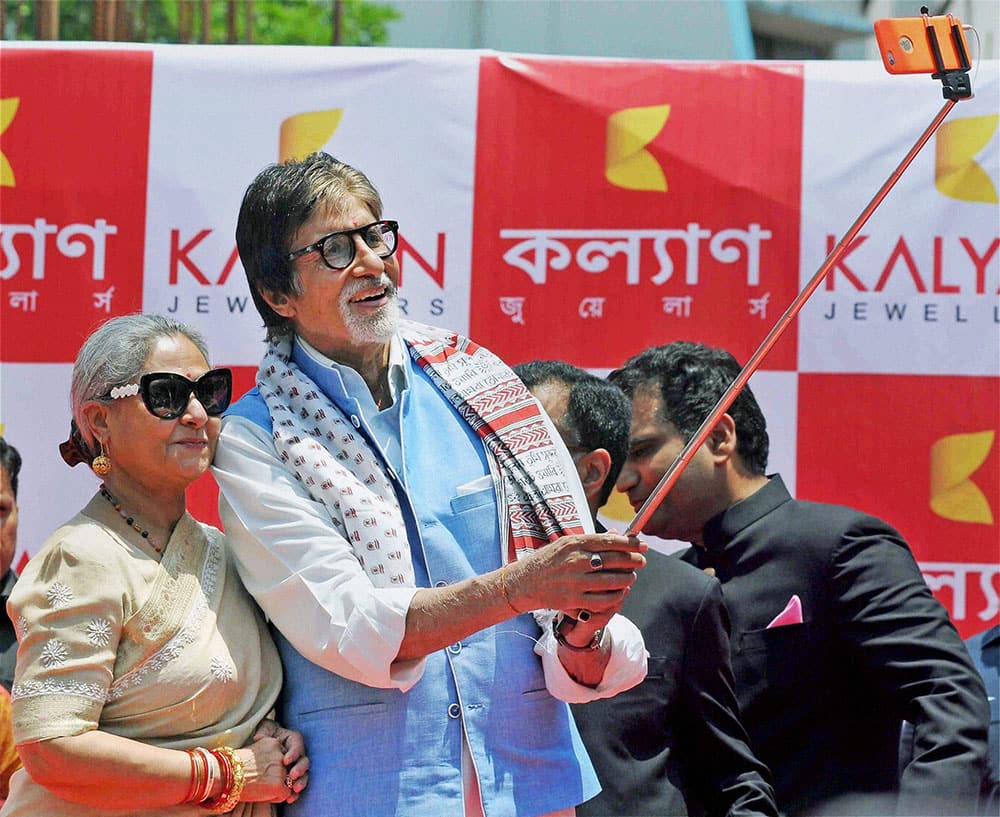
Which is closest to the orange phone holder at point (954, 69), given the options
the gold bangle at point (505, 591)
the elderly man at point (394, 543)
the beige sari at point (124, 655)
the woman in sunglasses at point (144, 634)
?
the elderly man at point (394, 543)

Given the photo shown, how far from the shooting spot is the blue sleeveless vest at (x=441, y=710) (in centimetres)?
223

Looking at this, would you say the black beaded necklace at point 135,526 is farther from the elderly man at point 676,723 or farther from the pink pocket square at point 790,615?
the pink pocket square at point 790,615

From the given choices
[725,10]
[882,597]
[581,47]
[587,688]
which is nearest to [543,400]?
[882,597]

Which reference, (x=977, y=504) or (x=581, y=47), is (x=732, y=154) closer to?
(x=977, y=504)

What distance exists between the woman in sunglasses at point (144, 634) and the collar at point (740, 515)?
4.07 feet

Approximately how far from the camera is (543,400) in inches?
124

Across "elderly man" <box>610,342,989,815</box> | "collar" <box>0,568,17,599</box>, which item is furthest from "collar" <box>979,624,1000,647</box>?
"collar" <box>0,568,17,599</box>

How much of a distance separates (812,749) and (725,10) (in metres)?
3.64

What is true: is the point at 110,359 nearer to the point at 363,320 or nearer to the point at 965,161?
the point at 363,320

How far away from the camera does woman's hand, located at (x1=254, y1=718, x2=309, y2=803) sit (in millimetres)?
2225

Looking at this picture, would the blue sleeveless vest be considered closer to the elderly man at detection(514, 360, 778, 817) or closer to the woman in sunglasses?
the woman in sunglasses

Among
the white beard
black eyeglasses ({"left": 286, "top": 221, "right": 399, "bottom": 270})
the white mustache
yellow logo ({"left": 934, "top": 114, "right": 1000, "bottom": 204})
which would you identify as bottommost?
the white beard

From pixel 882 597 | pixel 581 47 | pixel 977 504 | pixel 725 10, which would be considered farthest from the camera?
pixel 725 10

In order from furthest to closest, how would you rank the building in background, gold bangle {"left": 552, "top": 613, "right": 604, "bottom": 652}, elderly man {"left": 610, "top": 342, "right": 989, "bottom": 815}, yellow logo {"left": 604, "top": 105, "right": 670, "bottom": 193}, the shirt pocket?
the building in background < yellow logo {"left": 604, "top": 105, "right": 670, "bottom": 193} < the shirt pocket < elderly man {"left": 610, "top": 342, "right": 989, "bottom": 815} < gold bangle {"left": 552, "top": 613, "right": 604, "bottom": 652}
